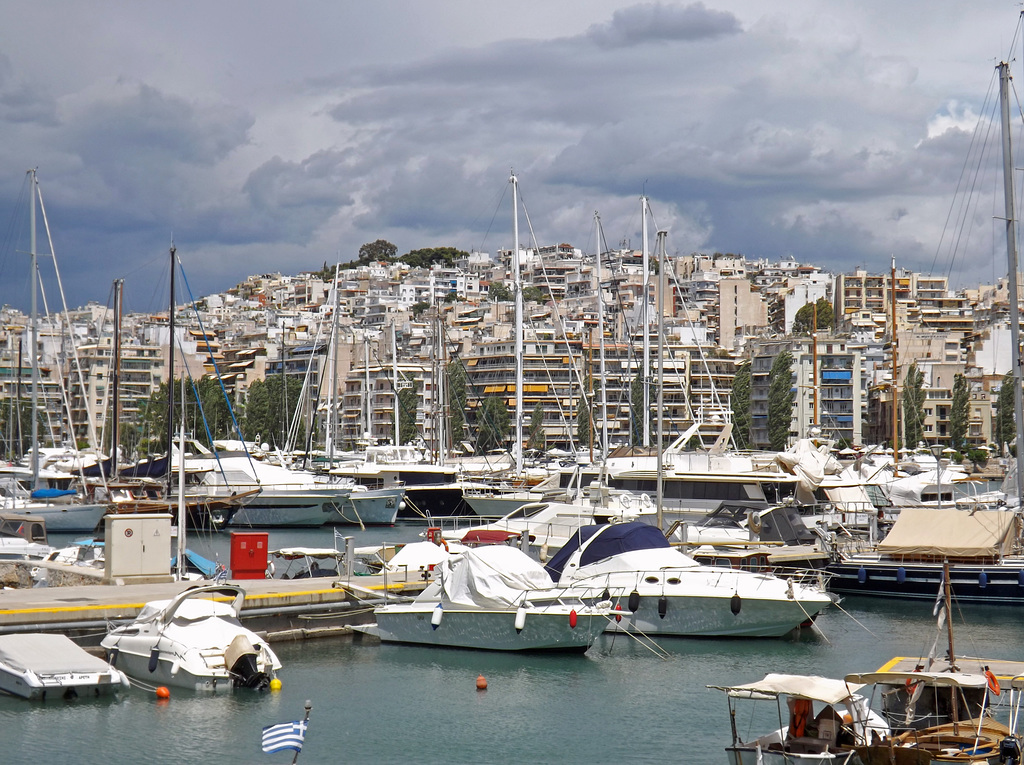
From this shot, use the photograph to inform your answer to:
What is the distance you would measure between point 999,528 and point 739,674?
12694mm

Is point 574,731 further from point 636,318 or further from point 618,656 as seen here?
point 636,318

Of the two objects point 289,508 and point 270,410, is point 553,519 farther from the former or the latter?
point 270,410

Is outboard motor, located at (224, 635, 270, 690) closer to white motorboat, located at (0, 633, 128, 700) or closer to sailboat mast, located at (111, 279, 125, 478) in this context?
white motorboat, located at (0, 633, 128, 700)

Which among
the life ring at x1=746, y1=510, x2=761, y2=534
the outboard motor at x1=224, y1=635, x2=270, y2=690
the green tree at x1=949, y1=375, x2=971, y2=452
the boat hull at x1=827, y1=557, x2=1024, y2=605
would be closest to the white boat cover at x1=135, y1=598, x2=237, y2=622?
the outboard motor at x1=224, y1=635, x2=270, y2=690

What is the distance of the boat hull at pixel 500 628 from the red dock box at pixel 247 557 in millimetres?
4747

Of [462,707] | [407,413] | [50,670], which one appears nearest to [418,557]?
[462,707]

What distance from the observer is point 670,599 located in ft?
92.3

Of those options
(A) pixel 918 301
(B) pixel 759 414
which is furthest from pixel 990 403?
(A) pixel 918 301

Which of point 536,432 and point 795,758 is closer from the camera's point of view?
point 795,758

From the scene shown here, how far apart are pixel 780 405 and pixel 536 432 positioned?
2335 cm

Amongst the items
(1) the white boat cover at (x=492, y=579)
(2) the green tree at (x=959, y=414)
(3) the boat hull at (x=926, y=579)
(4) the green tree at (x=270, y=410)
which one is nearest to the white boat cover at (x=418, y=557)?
(1) the white boat cover at (x=492, y=579)

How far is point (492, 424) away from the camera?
111 m

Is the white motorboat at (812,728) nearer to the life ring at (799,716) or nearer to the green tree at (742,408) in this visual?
the life ring at (799,716)

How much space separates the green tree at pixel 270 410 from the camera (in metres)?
113
